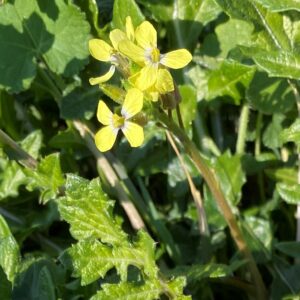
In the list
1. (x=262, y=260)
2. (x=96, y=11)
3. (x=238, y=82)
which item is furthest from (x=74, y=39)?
(x=262, y=260)

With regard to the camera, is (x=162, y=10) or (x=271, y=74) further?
(x=162, y=10)

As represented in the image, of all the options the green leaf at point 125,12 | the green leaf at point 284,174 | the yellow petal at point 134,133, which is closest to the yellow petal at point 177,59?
the yellow petal at point 134,133

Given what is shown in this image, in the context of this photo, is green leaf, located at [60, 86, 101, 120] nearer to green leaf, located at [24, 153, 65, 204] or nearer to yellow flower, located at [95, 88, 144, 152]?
green leaf, located at [24, 153, 65, 204]

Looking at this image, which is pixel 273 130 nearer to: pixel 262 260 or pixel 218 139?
pixel 218 139

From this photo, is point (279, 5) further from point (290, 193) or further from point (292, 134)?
point (290, 193)

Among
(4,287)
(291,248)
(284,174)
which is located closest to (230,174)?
(284,174)

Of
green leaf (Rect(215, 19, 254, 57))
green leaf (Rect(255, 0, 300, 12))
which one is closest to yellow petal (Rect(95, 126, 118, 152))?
green leaf (Rect(255, 0, 300, 12))

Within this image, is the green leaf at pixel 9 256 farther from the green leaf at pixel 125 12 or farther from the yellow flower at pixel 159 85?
the green leaf at pixel 125 12
